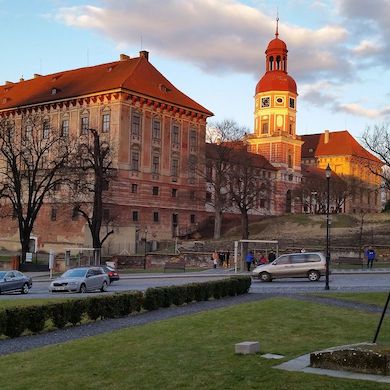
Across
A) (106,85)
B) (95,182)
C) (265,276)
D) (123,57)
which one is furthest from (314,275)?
(123,57)

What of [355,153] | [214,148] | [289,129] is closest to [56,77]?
[214,148]

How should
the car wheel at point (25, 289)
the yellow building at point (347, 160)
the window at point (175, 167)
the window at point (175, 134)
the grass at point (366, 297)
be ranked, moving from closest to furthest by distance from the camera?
1. the grass at point (366, 297)
2. the car wheel at point (25, 289)
3. the window at point (175, 134)
4. the window at point (175, 167)
5. the yellow building at point (347, 160)

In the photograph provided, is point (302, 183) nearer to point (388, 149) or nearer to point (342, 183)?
point (342, 183)

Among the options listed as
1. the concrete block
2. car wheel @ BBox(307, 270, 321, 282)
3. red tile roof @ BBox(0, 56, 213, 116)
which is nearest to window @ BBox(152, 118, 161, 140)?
red tile roof @ BBox(0, 56, 213, 116)

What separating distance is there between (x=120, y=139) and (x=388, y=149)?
3121 centimetres

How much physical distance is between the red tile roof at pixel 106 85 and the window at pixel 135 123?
→ 113 inches

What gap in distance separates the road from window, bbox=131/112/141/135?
1271 inches

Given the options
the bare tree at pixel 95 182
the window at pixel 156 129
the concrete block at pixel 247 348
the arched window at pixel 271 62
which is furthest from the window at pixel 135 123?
the concrete block at pixel 247 348

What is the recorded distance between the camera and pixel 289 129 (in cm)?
11544

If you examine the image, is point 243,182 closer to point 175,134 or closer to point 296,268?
point 175,134

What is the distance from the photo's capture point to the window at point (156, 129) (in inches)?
3182

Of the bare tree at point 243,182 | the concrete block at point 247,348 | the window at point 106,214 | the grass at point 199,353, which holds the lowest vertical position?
the grass at point 199,353

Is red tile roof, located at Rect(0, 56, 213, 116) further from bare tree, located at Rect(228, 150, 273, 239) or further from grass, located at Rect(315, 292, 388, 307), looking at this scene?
grass, located at Rect(315, 292, 388, 307)

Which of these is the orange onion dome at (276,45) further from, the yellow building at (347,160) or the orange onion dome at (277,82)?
the yellow building at (347,160)
